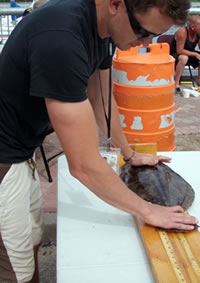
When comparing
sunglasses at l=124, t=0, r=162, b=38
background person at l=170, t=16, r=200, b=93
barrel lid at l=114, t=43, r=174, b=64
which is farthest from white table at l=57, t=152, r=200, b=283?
background person at l=170, t=16, r=200, b=93

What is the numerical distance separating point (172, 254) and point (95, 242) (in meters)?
0.34

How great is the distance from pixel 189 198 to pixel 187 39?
5.94m

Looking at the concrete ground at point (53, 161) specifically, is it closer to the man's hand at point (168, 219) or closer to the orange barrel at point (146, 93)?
the orange barrel at point (146, 93)

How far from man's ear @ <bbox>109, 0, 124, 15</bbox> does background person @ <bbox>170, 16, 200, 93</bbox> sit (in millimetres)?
5750

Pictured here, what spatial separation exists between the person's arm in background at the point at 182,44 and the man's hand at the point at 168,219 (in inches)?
232

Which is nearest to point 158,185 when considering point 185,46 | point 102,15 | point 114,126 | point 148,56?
point 114,126

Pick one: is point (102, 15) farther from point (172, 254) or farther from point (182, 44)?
point (182, 44)

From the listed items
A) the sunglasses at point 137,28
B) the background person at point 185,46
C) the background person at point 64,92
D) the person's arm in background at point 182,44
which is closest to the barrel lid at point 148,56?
the background person at point 64,92

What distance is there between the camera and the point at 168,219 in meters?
1.30

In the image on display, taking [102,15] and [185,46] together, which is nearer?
[102,15]

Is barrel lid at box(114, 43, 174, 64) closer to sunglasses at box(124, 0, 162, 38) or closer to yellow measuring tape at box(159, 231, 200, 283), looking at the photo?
sunglasses at box(124, 0, 162, 38)

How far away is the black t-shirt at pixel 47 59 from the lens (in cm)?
98

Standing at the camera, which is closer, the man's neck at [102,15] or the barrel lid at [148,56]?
the man's neck at [102,15]

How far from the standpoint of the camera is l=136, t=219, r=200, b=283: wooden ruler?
108 centimetres
